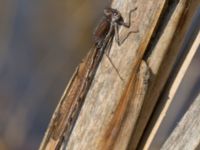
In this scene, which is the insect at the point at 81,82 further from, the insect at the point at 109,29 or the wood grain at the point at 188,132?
the wood grain at the point at 188,132

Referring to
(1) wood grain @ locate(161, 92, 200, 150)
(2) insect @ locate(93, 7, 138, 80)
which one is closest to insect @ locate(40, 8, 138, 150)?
(2) insect @ locate(93, 7, 138, 80)

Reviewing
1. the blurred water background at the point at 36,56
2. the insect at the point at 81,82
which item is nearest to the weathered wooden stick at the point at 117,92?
the insect at the point at 81,82

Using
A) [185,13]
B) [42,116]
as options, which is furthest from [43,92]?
[185,13]

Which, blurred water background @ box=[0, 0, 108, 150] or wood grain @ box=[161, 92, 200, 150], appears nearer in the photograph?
wood grain @ box=[161, 92, 200, 150]

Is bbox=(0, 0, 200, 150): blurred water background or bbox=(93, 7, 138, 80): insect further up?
bbox=(93, 7, 138, 80): insect

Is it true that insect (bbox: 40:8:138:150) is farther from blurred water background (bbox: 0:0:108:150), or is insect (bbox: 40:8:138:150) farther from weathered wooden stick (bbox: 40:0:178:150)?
blurred water background (bbox: 0:0:108:150)

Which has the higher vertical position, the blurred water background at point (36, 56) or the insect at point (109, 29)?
the insect at point (109, 29)

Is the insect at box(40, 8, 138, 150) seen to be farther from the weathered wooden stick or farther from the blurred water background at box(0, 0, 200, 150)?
the blurred water background at box(0, 0, 200, 150)
